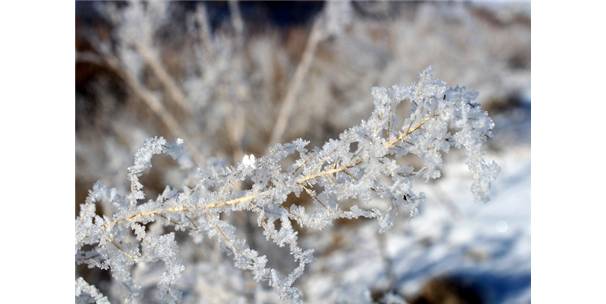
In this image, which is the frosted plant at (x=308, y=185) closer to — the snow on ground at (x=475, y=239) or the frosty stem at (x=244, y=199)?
the frosty stem at (x=244, y=199)

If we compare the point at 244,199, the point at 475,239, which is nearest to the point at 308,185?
the point at 244,199

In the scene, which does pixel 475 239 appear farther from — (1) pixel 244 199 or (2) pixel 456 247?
(1) pixel 244 199

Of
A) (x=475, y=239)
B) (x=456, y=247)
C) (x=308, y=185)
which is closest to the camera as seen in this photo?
(x=308, y=185)

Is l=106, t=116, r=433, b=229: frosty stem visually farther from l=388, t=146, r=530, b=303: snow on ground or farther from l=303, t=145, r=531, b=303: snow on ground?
l=388, t=146, r=530, b=303: snow on ground

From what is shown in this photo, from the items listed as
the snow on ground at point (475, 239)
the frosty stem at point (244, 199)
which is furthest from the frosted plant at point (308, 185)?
the snow on ground at point (475, 239)

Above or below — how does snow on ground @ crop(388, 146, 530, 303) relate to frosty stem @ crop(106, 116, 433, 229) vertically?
above

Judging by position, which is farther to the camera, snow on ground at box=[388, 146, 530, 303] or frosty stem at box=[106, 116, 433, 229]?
snow on ground at box=[388, 146, 530, 303]

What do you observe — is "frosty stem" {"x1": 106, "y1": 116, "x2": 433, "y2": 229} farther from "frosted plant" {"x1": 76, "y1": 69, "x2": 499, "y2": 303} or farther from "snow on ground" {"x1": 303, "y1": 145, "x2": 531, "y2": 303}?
"snow on ground" {"x1": 303, "y1": 145, "x2": 531, "y2": 303}

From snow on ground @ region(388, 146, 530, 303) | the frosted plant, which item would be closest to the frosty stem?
the frosted plant

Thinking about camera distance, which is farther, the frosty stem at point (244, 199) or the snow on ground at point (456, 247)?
the snow on ground at point (456, 247)
